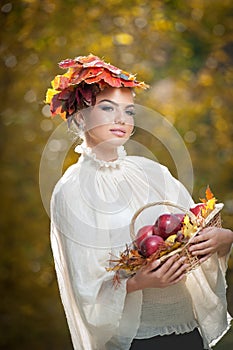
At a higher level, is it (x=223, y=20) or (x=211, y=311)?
(x=223, y=20)

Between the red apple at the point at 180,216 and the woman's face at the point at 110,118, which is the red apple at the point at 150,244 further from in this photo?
the woman's face at the point at 110,118

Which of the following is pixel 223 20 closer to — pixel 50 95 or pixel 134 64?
pixel 134 64

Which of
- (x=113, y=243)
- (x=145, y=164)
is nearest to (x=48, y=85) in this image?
(x=145, y=164)

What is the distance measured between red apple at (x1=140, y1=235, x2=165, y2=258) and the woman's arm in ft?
0.08

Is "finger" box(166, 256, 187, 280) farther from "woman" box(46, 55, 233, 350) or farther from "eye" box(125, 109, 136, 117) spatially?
"eye" box(125, 109, 136, 117)

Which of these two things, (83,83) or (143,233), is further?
(83,83)

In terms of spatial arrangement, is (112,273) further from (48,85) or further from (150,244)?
(48,85)

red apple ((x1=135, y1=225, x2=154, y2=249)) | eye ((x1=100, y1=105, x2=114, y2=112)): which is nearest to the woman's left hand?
red apple ((x1=135, y1=225, x2=154, y2=249))

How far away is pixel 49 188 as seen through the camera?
2.39 meters

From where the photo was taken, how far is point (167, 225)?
157 cm

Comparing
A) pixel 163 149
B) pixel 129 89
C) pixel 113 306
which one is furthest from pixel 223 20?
pixel 113 306

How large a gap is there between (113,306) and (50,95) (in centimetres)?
59

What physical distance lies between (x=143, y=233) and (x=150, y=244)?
0.20 feet

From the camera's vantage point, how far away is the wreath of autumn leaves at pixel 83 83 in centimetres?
172
